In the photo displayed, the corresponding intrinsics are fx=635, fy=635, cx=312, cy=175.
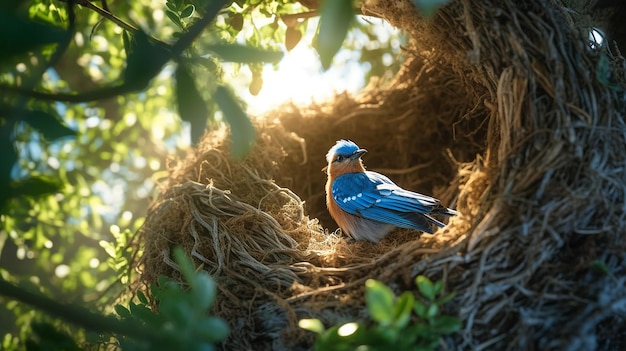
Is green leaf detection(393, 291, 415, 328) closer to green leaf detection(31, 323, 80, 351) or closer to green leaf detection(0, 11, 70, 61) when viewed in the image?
green leaf detection(31, 323, 80, 351)

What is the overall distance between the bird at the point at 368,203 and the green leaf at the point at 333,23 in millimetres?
2022

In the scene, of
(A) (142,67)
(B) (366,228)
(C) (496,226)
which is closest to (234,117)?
(A) (142,67)

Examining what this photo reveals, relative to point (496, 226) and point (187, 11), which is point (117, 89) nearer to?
point (187, 11)

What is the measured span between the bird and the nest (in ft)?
0.62

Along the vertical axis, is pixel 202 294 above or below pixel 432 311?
above

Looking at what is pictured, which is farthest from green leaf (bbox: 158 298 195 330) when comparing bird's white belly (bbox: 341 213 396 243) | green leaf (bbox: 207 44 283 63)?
bird's white belly (bbox: 341 213 396 243)

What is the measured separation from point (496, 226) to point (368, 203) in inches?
58.8

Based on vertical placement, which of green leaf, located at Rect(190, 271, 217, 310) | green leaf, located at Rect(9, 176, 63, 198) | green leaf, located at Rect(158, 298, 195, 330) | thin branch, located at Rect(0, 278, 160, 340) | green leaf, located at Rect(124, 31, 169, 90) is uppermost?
green leaf, located at Rect(124, 31, 169, 90)

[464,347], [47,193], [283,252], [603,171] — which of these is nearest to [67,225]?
[283,252]

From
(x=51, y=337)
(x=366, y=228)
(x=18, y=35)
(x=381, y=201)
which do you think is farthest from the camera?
(x=366, y=228)

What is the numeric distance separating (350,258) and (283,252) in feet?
1.25

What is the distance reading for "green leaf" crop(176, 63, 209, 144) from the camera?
182 cm

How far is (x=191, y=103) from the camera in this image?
1.83m

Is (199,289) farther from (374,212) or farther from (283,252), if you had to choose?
(374,212)
